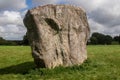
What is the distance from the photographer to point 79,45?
754 inches

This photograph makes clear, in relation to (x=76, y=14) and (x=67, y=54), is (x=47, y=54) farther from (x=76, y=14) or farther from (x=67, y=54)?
(x=76, y=14)

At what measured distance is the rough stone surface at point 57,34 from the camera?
56.9ft

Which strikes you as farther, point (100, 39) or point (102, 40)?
point (100, 39)

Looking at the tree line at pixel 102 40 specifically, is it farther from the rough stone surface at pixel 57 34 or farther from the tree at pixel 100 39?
the rough stone surface at pixel 57 34

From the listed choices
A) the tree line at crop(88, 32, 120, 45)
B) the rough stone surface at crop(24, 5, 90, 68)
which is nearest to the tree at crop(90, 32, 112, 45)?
the tree line at crop(88, 32, 120, 45)

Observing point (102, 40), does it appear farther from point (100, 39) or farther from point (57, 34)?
point (57, 34)

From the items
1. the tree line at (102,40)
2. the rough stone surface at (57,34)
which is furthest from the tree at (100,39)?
the rough stone surface at (57,34)

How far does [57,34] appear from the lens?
1819cm

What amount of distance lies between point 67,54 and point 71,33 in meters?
1.23

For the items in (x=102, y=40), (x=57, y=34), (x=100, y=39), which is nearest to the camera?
(x=57, y=34)

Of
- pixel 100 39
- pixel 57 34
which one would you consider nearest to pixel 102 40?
pixel 100 39

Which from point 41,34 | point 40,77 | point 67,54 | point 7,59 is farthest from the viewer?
point 7,59

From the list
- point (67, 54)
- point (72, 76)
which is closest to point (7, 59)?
point (67, 54)

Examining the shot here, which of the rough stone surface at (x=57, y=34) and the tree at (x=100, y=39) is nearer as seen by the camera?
the rough stone surface at (x=57, y=34)
